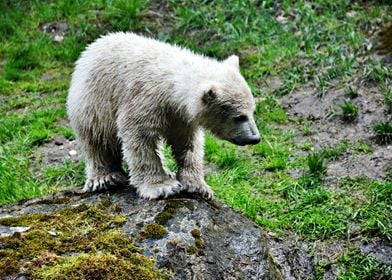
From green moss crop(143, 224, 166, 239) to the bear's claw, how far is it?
0.90 metres

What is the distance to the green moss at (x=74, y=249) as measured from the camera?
364 centimetres

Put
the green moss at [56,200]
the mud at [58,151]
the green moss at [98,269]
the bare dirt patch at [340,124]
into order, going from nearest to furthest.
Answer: the green moss at [98,269] < the green moss at [56,200] < the bare dirt patch at [340,124] < the mud at [58,151]

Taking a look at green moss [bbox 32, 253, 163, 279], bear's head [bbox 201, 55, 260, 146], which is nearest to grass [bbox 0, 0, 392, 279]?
bear's head [bbox 201, 55, 260, 146]

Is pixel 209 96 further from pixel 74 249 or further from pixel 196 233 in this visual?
pixel 74 249

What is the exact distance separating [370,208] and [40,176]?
11.0 feet

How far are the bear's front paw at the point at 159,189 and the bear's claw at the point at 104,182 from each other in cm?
33

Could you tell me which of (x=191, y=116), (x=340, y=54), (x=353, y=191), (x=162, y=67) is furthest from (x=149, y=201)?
(x=340, y=54)

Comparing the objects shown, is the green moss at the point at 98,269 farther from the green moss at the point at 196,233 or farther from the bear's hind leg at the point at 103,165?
the bear's hind leg at the point at 103,165

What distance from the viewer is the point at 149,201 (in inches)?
182

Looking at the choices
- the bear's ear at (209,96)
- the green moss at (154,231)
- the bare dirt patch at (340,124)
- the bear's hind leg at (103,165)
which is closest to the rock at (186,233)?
the green moss at (154,231)

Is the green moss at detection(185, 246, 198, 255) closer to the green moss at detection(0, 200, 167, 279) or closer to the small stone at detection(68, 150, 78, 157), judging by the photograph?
the green moss at detection(0, 200, 167, 279)

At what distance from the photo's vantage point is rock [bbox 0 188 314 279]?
13.1ft

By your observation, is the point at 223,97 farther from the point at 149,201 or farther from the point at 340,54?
the point at 340,54

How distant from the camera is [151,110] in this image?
470 centimetres
